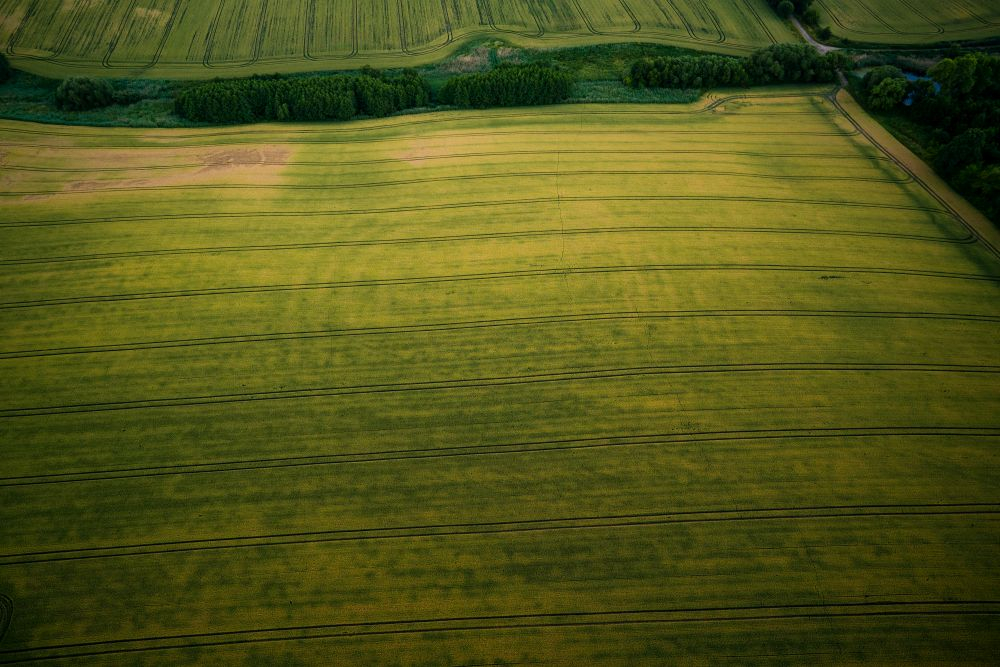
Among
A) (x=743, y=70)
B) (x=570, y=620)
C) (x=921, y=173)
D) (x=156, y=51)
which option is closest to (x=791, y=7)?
(x=743, y=70)

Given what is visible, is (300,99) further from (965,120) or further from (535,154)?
(965,120)

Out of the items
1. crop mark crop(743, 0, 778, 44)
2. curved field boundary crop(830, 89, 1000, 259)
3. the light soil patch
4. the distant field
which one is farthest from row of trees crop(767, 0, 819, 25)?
the light soil patch

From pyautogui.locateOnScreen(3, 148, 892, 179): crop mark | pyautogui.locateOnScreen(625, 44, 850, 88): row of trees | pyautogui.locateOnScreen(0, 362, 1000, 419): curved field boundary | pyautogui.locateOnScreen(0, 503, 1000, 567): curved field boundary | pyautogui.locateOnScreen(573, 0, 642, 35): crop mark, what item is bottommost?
pyautogui.locateOnScreen(0, 503, 1000, 567): curved field boundary

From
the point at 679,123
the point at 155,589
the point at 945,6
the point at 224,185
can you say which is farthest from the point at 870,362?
the point at 945,6

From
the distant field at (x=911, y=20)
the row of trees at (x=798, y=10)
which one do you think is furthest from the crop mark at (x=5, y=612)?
the row of trees at (x=798, y=10)

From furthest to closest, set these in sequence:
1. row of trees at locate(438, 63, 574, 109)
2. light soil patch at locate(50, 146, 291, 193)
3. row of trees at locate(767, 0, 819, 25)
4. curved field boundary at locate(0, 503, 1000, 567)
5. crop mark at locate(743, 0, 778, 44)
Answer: row of trees at locate(767, 0, 819, 25), crop mark at locate(743, 0, 778, 44), row of trees at locate(438, 63, 574, 109), light soil patch at locate(50, 146, 291, 193), curved field boundary at locate(0, 503, 1000, 567)

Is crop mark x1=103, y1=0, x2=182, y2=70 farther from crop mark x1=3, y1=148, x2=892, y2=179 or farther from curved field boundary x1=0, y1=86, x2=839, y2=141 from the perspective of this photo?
crop mark x1=3, y1=148, x2=892, y2=179
